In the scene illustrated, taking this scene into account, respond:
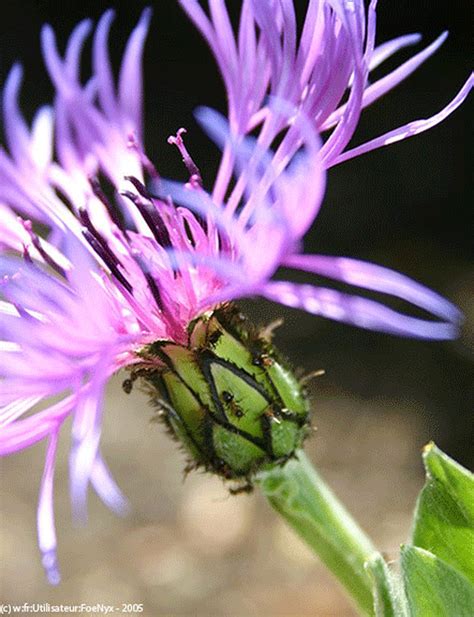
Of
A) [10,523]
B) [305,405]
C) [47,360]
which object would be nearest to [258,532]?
[10,523]

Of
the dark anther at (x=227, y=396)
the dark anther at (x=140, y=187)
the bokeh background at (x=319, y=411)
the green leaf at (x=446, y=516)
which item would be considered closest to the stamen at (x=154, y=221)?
the dark anther at (x=140, y=187)

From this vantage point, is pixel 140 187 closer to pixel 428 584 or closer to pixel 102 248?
pixel 102 248

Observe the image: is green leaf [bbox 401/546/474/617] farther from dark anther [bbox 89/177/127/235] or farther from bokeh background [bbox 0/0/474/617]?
bokeh background [bbox 0/0/474/617]

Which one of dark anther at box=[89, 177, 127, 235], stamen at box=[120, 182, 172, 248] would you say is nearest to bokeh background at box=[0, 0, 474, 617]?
dark anther at box=[89, 177, 127, 235]

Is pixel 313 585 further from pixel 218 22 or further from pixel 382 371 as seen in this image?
pixel 218 22

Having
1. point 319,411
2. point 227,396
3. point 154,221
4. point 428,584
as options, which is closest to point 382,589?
point 428,584
